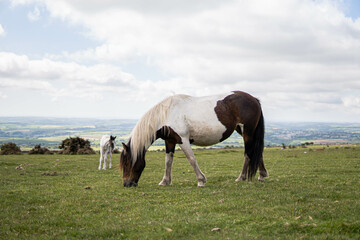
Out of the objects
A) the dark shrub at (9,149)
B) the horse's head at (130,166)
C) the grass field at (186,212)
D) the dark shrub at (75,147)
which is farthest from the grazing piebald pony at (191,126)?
the dark shrub at (9,149)

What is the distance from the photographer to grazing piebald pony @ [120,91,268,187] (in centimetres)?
1037

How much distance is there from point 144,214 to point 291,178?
289 inches

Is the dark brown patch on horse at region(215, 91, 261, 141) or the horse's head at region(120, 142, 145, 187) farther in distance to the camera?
the dark brown patch on horse at region(215, 91, 261, 141)

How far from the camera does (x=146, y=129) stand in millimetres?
10461

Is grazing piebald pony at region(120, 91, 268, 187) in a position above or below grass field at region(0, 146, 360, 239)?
above

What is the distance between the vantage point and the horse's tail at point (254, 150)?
35.6 feet

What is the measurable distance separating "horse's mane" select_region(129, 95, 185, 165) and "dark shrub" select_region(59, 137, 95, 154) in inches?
1023

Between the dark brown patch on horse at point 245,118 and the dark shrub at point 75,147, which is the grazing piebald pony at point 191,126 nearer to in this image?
the dark brown patch on horse at point 245,118

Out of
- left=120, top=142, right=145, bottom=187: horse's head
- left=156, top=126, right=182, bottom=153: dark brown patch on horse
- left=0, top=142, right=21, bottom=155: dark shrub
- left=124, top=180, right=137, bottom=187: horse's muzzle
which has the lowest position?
left=0, top=142, right=21, bottom=155: dark shrub

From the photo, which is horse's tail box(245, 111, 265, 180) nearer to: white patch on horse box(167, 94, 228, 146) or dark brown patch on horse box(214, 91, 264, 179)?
dark brown patch on horse box(214, 91, 264, 179)

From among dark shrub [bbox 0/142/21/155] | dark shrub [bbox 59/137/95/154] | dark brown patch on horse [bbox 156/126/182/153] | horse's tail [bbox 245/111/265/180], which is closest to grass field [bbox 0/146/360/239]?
horse's tail [bbox 245/111/265/180]

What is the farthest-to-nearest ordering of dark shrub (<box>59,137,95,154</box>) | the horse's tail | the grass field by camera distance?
1. dark shrub (<box>59,137,95,154</box>)
2. the horse's tail
3. the grass field

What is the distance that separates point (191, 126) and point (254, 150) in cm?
260

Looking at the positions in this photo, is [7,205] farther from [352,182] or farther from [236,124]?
[352,182]
